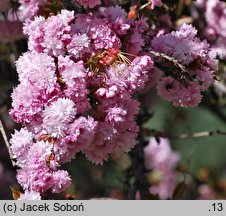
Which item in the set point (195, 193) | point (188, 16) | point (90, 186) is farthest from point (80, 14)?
point (90, 186)

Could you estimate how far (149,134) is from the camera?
9.89ft

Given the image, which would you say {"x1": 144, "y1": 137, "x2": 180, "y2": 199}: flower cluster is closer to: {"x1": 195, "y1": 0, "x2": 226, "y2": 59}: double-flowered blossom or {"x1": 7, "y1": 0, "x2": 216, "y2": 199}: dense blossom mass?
{"x1": 195, "y1": 0, "x2": 226, "y2": 59}: double-flowered blossom

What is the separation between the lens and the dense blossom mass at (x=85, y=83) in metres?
1.93

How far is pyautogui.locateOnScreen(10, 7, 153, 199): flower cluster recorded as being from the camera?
192 centimetres

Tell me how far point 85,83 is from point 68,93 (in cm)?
7

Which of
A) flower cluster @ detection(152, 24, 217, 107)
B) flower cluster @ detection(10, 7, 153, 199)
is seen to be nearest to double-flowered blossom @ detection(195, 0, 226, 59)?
flower cluster @ detection(152, 24, 217, 107)

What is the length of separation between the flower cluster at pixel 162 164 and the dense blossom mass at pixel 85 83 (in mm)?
2025

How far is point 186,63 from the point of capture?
2051mm

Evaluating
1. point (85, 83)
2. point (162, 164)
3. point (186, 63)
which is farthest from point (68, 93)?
point (162, 164)

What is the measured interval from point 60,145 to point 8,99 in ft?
4.16

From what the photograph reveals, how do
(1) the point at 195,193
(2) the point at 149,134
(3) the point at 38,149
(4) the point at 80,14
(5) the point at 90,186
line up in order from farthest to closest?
1. (5) the point at 90,186
2. (1) the point at 195,193
3. (2) the point at 149,134
4. (4) the point at 80,14
5. (3) the point at 38,149

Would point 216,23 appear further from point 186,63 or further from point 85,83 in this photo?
point 85,83

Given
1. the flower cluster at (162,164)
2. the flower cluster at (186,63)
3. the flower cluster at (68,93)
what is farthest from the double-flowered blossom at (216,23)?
the flower cluster at (162,164)
